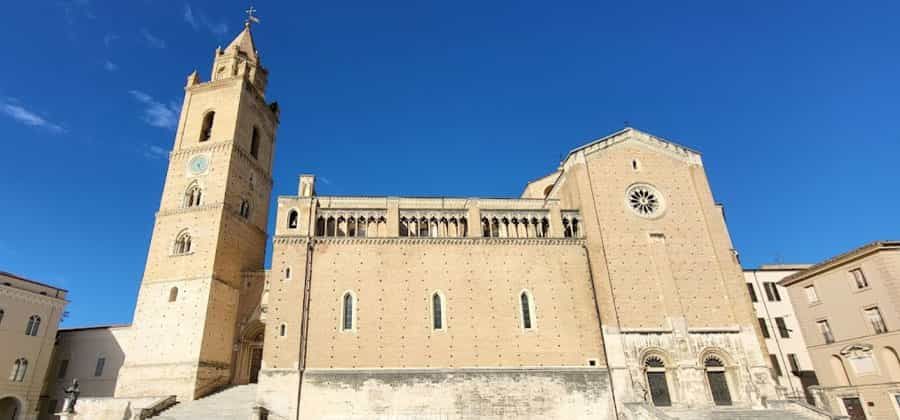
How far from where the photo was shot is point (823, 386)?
27.0 meters

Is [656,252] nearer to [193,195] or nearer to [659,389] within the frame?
[659,389]

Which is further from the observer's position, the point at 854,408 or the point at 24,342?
the point at 24,342

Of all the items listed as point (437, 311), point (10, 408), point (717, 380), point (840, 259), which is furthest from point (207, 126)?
point (840, 259)

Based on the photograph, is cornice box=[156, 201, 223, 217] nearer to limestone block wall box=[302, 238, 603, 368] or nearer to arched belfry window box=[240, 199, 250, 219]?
arched belfry window box=[240, 199, 250, 219]

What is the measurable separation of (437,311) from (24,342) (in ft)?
77.0

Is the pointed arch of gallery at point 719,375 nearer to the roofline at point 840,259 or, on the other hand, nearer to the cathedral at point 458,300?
the cathedral at point 458,300

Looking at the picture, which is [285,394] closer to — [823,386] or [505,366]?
[505,366]

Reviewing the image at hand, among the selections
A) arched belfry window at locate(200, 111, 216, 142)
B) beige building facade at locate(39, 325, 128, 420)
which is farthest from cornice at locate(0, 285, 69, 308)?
arched belfry window at locate(200, 111, 216, 142)

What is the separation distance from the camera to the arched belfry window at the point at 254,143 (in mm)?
32250

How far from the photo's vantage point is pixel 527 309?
80.9ft

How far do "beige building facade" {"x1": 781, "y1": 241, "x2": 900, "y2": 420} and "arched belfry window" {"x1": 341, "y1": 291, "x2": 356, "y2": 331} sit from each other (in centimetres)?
2491

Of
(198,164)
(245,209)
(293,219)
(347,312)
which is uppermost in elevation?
(198,164)

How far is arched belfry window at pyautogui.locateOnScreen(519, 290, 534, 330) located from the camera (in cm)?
2425

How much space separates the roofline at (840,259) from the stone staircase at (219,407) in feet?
97.2
